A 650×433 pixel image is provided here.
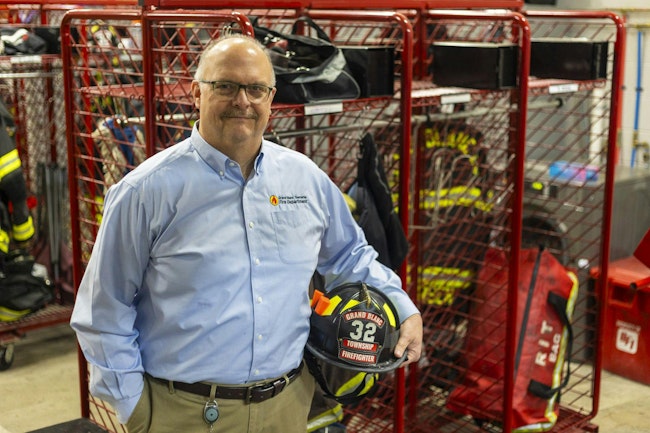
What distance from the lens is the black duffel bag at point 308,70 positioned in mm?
3053

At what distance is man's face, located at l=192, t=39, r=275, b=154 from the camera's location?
2.42 meters

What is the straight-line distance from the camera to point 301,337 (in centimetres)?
270

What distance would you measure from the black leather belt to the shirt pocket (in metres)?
0.35

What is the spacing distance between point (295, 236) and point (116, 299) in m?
0.52

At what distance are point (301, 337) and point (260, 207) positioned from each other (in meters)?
0.41

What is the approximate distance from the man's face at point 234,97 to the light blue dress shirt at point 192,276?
0.07 m

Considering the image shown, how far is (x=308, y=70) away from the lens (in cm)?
308

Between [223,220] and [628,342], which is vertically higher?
[223,220]

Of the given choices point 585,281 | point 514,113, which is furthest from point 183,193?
point 585,281

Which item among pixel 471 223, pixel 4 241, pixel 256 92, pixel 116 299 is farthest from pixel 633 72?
pixel 116 299

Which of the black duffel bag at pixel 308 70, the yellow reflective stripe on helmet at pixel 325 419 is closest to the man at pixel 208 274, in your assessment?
the black duffel bag at pixel 308 70

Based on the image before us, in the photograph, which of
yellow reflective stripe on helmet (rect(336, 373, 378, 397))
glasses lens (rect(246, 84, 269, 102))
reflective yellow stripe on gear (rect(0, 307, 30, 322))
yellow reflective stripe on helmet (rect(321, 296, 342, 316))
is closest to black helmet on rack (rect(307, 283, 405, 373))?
yellow reflective stripe on helmet (rect(321, 296, 342, 316))

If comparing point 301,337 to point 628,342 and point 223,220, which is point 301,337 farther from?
point 628,342

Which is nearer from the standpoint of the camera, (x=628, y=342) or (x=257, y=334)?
(x=257, y=334)
